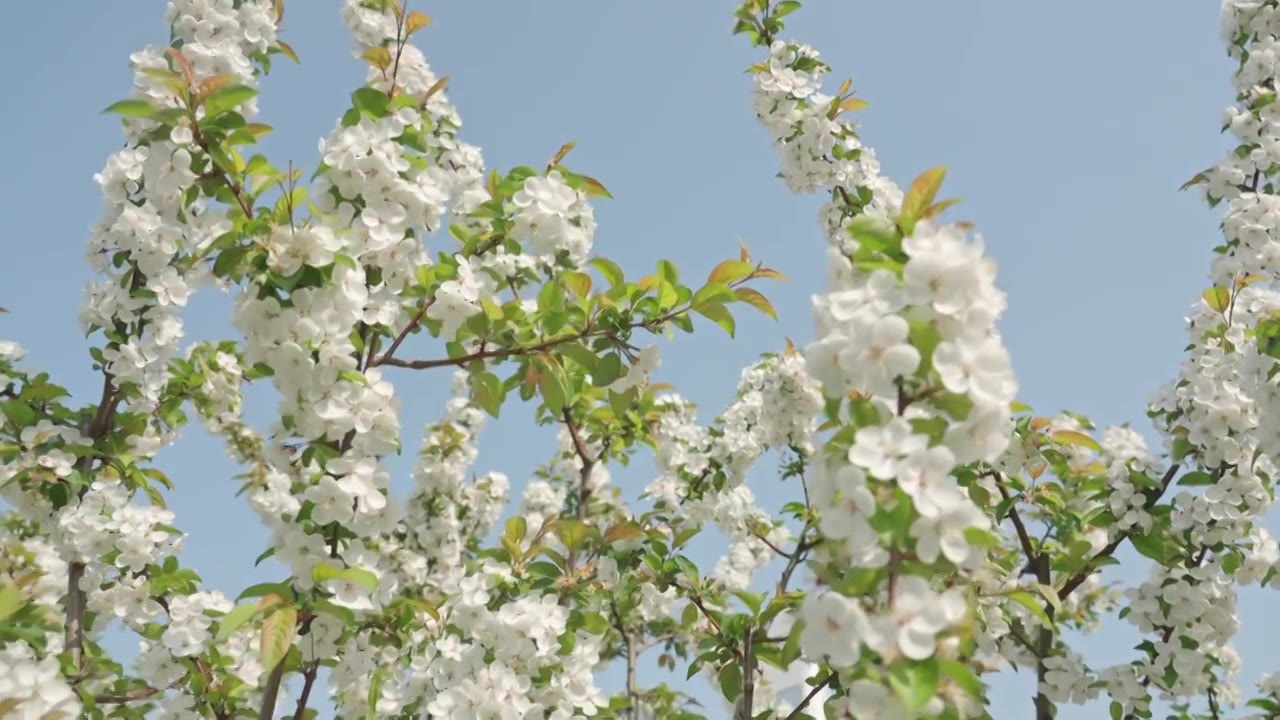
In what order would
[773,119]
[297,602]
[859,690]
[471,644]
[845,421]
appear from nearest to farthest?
[859,690]
[845,421]
[297,602]
[471,644]
[773,119]

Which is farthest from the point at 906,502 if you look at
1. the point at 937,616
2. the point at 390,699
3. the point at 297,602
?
the point at 390,699

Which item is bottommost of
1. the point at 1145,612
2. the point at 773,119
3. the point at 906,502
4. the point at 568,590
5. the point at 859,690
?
the point at 859,690

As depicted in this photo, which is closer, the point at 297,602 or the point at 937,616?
the point at 937,616

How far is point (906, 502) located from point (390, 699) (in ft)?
9.80

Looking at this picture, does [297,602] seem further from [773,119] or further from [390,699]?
[773,119]

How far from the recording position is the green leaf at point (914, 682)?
147 cm

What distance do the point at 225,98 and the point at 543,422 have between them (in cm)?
328

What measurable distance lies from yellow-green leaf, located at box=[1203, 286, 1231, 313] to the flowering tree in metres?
0.09

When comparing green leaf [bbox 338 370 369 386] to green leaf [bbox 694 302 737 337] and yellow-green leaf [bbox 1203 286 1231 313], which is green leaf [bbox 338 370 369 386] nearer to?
green leaf [bbox 694 302 737 337]

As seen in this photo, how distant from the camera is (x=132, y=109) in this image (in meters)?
2.57

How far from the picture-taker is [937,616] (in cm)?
154

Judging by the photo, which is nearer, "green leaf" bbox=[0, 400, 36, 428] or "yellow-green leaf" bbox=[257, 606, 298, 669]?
"yellow-green leaf" bbox=[257, 606, 298, 669]

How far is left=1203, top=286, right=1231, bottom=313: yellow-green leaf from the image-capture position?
4.14 metres

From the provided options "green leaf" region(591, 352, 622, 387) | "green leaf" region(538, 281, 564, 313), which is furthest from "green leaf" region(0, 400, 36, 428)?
"green leaf" region(591, 352, 622, 387)
